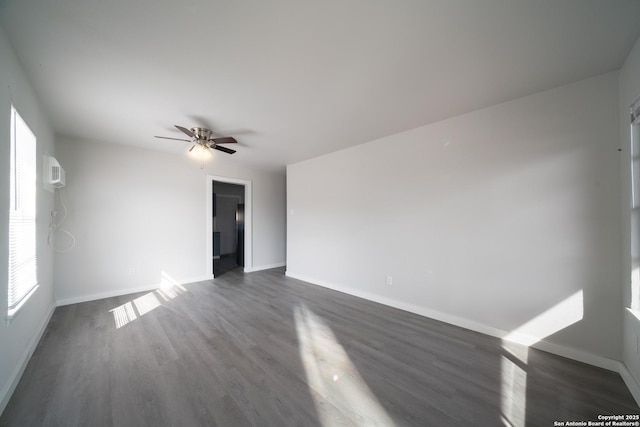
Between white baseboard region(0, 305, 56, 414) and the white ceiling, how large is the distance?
93.8 inches

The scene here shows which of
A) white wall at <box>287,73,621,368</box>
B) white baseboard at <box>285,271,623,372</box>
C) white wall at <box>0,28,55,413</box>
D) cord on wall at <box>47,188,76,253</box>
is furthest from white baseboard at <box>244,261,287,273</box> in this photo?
white wall at <box>0,28,55,413</box>

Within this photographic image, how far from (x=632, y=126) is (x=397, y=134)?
206 centimetres

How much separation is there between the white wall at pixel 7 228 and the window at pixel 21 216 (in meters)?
0.11

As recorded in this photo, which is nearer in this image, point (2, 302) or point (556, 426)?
point (556, 426)

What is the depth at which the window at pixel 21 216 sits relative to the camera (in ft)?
5.72

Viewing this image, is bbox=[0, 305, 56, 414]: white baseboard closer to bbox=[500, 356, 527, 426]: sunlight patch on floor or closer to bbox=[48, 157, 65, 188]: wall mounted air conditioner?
bbox=[48, 157, 65, 188]: wall mounted air conditioner

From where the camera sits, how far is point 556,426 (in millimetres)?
1399

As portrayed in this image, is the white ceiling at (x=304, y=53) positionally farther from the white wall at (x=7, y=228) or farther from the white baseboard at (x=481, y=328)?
the white baseboard at (x=481, y=328)

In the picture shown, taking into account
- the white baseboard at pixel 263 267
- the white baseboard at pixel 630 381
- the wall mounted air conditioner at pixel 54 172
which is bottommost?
the white baseboard at pixel 263 267

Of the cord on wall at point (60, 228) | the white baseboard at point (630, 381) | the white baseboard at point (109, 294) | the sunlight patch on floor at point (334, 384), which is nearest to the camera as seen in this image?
the sunlight patch on floor at point (334, 384)

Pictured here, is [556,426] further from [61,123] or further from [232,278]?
[61,123]

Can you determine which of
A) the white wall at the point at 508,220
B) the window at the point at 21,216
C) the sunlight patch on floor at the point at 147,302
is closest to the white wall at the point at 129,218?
the sunlight patch on floor at the point at 147,302

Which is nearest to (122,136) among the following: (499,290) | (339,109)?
(339,109)

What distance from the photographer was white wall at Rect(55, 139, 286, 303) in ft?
11.3
